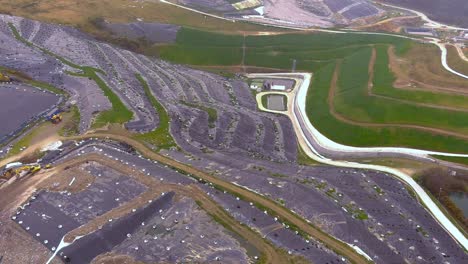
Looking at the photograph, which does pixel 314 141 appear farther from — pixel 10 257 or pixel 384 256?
pixel 10 257

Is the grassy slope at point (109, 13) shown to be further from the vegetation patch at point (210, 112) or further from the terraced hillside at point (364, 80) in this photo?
the vegetation patch at point (210, 112)

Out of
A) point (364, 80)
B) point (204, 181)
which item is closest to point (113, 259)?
point (204, 181)

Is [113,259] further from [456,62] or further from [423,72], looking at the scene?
[456,62]

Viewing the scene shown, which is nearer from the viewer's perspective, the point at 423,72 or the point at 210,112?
the point at 210,112

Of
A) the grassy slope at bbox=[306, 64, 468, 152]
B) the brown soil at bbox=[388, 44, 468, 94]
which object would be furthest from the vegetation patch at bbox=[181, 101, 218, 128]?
the brown soil at bbox=[388, 44, 468, 94]

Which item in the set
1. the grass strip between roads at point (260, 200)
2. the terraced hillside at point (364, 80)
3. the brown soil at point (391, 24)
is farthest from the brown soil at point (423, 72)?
the grass strip between roads at point (260, 200)
